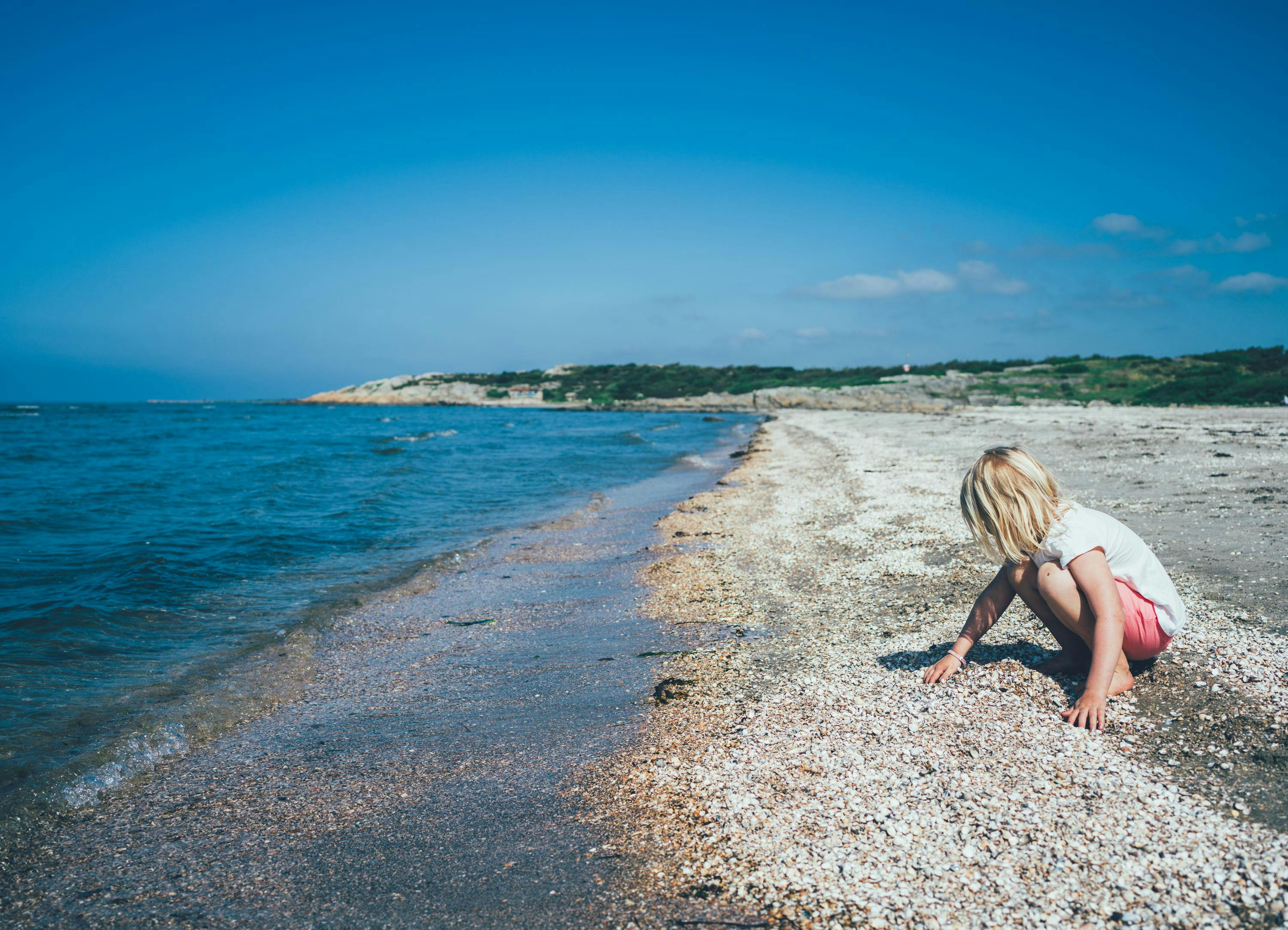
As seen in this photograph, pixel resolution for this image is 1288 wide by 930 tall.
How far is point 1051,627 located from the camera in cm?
410

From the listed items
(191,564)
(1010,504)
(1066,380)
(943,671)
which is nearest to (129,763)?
(943,671)

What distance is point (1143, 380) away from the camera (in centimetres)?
4572

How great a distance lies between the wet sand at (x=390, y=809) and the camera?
114 inches

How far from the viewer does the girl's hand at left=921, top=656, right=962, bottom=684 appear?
4.30 metres

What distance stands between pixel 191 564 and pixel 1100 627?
35.9ft

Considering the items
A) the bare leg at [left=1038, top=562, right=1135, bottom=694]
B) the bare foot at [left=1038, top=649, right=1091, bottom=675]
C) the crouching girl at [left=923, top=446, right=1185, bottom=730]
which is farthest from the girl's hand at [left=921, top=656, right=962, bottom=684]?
the bare leg at [left=1038, top=562, right=1135, bottom=694]

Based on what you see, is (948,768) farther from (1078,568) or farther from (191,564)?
(191,564)

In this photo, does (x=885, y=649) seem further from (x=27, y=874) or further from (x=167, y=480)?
(x=167, y=480)

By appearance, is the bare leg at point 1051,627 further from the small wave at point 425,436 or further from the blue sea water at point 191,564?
the small wave at point 425,436

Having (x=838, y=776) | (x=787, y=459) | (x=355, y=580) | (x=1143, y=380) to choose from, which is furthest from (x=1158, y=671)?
A: (x=1143, y=380)

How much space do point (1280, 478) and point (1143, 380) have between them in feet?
142

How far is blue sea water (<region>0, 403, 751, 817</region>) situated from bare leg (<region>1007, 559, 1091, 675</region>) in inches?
213

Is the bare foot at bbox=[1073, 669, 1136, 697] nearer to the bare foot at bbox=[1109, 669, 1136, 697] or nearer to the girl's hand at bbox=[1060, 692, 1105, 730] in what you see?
the bare foot at bbox=[1109, 669, 1136, 697]

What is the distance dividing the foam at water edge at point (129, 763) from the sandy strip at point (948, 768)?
9.95 feet
